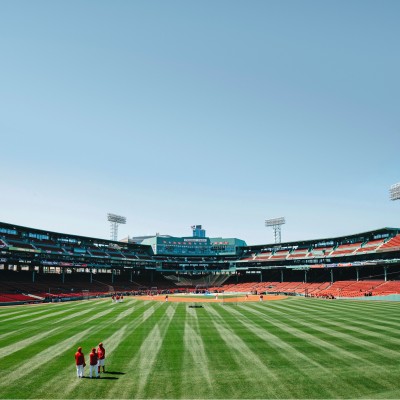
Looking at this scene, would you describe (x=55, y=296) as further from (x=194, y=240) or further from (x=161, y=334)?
(x=194, y=240)

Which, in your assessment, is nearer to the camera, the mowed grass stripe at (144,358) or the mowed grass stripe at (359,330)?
the mowed grass stripe at (144,358)

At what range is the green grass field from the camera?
14.6 metres

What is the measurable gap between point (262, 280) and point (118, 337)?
90.5 m

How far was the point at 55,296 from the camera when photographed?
221 ft

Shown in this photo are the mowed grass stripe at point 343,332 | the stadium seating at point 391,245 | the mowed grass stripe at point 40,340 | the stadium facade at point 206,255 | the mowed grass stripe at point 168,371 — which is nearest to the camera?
the mowed grass stripe at point 168,371

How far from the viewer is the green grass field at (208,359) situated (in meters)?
14.6

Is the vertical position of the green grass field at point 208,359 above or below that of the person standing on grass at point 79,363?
below

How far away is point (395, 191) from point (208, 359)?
89445 mm

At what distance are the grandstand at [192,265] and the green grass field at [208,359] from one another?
40.7 meters

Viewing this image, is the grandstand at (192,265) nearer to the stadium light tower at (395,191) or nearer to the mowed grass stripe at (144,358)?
the stadium light tower at (395,191)

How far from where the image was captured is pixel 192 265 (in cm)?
12562

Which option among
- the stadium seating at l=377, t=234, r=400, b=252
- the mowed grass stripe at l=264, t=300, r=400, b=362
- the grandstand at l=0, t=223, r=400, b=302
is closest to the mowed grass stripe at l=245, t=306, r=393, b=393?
the mowed grass stripe at l=264, t=300, r=400, b=362

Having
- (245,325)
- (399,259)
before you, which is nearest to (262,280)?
(399,259)

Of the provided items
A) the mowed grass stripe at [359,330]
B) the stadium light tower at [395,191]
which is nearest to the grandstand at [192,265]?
the stadium light tower at [395,191]
